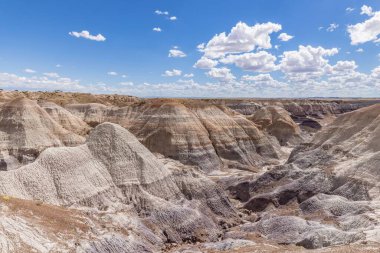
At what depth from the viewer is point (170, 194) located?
4266cm

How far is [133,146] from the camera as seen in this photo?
4497cm

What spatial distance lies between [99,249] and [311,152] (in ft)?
150

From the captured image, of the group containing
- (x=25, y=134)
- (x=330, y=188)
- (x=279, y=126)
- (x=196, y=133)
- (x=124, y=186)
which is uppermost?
(x=25, y=134)

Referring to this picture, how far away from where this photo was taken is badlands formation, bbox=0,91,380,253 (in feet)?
99.1

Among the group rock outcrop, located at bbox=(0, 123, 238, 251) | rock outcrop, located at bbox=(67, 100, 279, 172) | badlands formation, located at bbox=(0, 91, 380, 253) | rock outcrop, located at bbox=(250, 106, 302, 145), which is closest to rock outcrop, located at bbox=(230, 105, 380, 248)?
badlands formation, located at bbox=(0, 91, 380, 253)

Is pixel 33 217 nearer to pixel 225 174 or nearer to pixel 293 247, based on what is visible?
pixel 293 247

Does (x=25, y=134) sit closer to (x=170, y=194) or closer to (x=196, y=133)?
(x=170, y=194)

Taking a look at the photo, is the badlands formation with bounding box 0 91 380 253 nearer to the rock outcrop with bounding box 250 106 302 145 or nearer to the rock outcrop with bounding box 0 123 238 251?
the rock outcrop with bounding box 0 123 238 251

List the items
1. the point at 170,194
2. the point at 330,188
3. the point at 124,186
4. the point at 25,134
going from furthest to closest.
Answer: the point at 25,134, the point at 330,188, the point at 170,194, the point at 124,186

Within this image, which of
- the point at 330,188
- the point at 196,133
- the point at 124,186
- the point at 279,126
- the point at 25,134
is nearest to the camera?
the point at 124,186

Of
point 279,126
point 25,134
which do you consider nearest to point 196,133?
point 25,134

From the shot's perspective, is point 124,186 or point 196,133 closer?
point 124,186

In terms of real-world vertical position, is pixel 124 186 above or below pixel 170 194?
above

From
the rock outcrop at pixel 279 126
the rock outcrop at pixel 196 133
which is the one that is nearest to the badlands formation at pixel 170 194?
the rock outcrop at pixel 196 133
